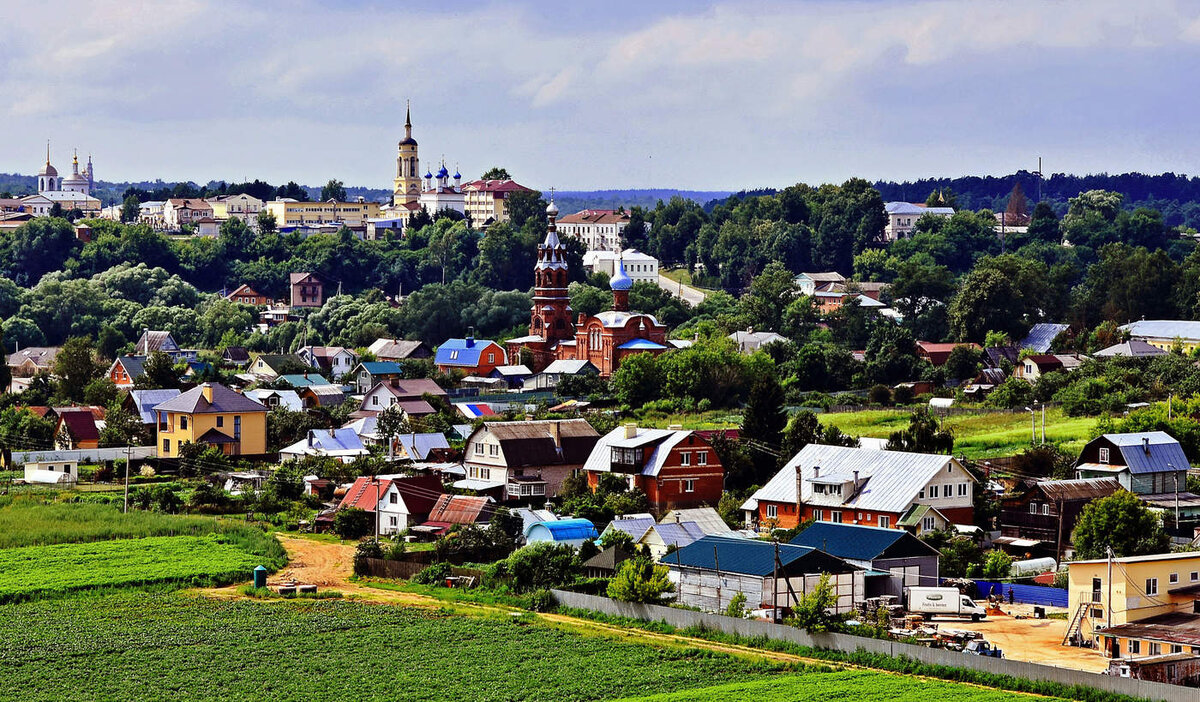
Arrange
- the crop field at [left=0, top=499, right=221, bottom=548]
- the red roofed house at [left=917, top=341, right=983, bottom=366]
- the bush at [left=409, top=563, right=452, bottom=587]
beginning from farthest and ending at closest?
the red roofed house at [left=917, top=341, right=983, bottom=366] < the crop field at [left=0, top=499, right=221, bottom=548] < the bush at [left=409, top=563, right=452, bottom=587]

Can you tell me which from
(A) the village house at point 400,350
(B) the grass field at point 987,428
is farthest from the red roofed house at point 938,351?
(A) the village house at point 400,350

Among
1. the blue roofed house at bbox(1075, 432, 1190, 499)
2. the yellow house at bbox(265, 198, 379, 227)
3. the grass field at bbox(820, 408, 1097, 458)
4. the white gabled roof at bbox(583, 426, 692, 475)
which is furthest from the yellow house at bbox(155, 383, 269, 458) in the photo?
the yellow house at bbox(265, 198, 379, 227)

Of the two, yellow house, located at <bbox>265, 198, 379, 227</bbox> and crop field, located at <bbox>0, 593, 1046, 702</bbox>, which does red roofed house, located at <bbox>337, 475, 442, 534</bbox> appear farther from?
yellow house, located at <bbox>265, 198, 379, 227</bbox>

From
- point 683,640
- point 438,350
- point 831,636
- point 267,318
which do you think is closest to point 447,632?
point 683,640

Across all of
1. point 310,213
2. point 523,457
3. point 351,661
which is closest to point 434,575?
point 351,661

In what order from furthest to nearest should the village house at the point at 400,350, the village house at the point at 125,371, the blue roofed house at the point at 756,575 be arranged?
the village house at the point at 400,350, the village house at the point at 125,371, the blue roofed house at the point at 756,575

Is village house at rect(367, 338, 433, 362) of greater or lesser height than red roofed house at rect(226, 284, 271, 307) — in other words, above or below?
below

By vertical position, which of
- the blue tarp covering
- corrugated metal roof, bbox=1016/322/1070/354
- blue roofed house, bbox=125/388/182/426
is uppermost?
corrugated metal roof, bbox=1016/322/1070/354

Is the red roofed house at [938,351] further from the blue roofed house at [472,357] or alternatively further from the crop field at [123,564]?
the crop field at [123,564]
